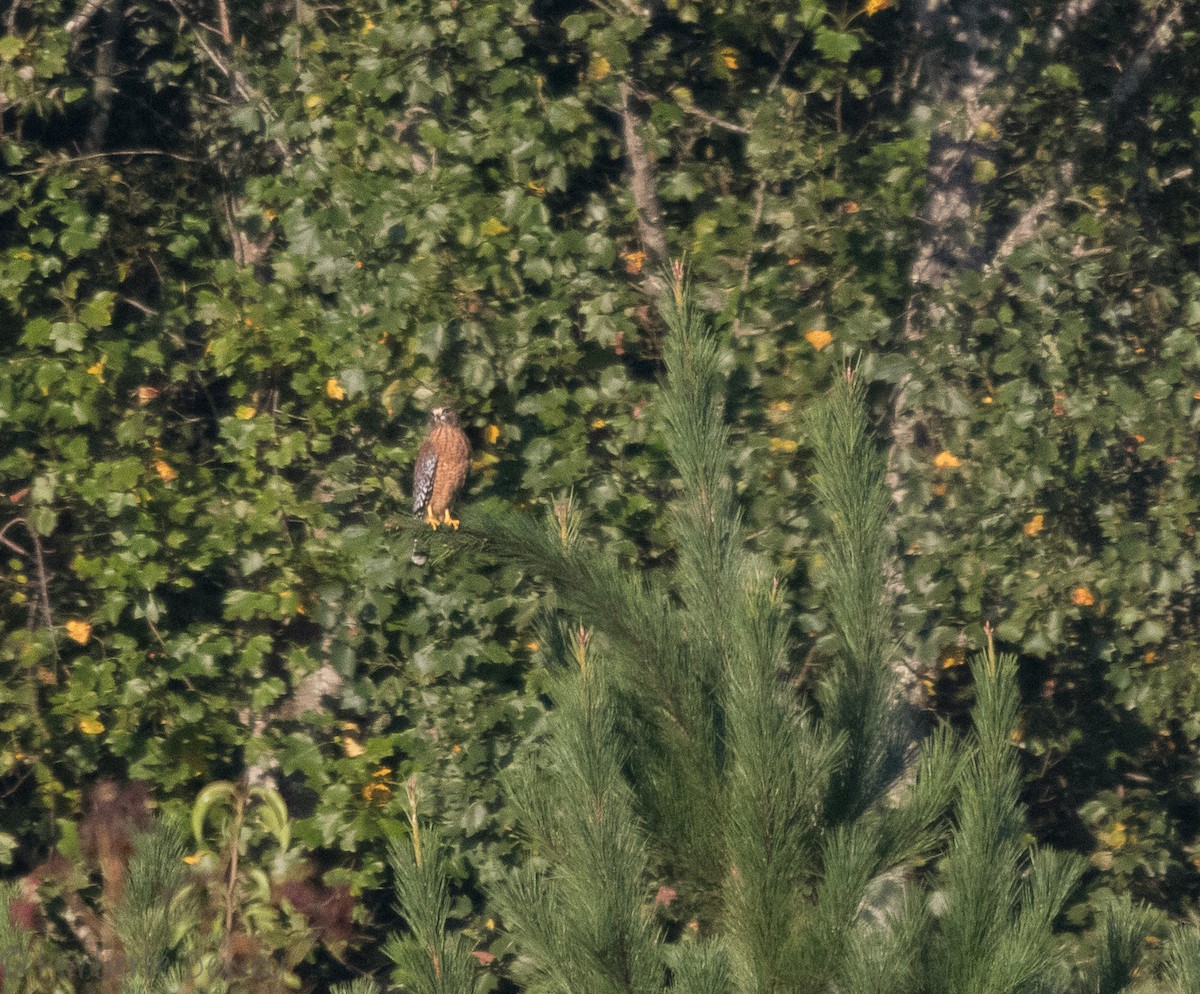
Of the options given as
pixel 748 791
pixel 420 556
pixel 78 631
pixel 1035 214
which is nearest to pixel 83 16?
pixel 78 631

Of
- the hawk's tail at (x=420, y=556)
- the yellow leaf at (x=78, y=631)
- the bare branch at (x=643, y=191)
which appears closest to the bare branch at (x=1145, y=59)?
the bare branch at (x=643, y=191)

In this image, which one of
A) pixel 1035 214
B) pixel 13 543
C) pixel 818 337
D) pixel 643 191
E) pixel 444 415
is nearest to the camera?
pixel 444 415

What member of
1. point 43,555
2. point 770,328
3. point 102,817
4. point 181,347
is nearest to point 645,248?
point 770,328

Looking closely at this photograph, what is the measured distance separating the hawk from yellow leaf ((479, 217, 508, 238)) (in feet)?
1.32

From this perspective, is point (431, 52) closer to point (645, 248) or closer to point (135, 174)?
point (645, 248)

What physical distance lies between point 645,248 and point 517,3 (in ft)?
2.06

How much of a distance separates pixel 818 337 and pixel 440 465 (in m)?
0.91

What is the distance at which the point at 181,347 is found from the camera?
12.2 feet

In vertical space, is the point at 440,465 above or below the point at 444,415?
below

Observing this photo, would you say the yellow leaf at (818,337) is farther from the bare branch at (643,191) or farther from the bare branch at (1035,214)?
the bare branch at (1035,214)

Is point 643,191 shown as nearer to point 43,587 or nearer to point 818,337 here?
point 818,337

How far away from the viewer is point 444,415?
326 centimetres

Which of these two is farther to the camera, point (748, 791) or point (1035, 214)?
point (1035, 214)

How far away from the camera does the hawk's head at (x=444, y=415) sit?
10.7ft
